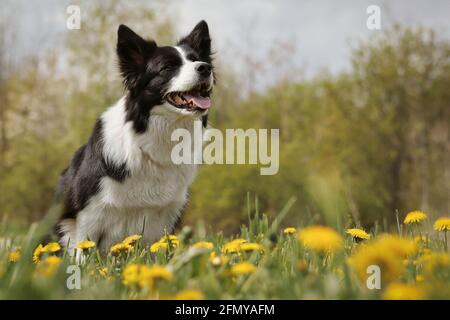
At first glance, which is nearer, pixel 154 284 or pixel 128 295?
pixel 154 284

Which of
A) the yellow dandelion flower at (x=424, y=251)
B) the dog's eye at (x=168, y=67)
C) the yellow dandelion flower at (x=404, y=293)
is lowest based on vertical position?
the yellow dandelion flower at (x=404, y=293)

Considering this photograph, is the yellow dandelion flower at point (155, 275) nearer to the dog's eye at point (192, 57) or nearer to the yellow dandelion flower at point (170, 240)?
the yellow dandelion flower at point (170, 240)

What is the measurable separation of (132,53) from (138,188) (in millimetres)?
1320

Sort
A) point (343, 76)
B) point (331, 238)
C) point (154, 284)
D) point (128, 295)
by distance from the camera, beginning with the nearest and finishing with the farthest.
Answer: point (331, 238)
point (154, 284)
point (128, 295)
point (343, 76)

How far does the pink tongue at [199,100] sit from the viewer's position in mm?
4574

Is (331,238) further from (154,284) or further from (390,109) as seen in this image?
(390,109)

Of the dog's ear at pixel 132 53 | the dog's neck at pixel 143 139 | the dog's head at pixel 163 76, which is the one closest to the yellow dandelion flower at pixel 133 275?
the dog's neck at pixel 143 139

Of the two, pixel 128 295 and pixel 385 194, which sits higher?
pixel 385 194

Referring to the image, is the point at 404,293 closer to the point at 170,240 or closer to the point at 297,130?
the point at 170,240

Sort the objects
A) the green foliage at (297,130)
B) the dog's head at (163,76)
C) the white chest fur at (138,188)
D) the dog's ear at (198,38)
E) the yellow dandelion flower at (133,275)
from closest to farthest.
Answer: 1. the yellow dandelion flower at (133,275)
2. the white chest fur at (138,188)
3. the dog's head at (163,76)
4. the dog's ear at (198,38)
5. the green foliage at (297,130)

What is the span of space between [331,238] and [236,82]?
790 inches

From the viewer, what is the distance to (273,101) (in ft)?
68.4

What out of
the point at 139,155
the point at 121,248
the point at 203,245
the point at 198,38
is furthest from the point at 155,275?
the point at 198,38
